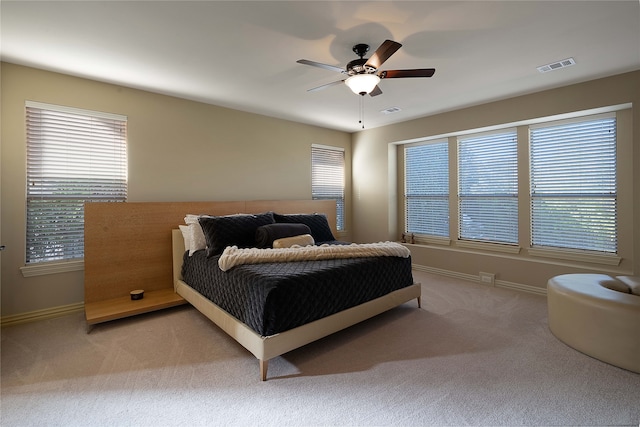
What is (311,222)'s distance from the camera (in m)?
4.15

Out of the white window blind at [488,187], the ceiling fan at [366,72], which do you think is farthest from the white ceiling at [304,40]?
the white window blind at [488,187]

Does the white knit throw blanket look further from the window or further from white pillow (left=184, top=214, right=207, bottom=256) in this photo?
the window

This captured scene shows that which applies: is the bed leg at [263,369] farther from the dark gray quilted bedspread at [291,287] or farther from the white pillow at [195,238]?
Result: the white pillow at [195,238]

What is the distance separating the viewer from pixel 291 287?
2.13 meters

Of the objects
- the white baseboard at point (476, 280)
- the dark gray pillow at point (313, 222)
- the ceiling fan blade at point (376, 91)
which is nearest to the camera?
the ceiling fan blade at point (376, 91)

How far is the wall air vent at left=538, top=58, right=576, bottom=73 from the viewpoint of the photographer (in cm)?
281

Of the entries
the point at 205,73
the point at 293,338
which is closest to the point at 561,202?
the point at 293,338

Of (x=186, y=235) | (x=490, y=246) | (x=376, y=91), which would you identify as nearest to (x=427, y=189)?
(x=490, y=246)

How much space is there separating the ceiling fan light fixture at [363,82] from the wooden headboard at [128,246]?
8.14 feet

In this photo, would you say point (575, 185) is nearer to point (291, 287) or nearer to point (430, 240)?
point (430, 240)

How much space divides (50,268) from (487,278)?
17.2 ft

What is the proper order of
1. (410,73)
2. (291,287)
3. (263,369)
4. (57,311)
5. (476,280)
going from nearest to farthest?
(263,369), (291,287), (410,73), (57,311), (476,280)

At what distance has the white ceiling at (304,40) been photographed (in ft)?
6.66

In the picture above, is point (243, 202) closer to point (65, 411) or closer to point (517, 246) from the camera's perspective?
point (65, 411)
